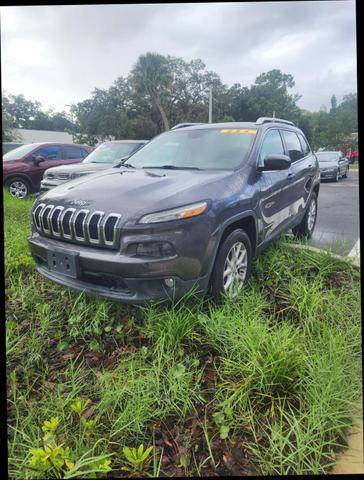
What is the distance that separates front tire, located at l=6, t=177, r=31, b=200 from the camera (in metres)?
5.93

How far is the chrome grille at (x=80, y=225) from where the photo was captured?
200cm

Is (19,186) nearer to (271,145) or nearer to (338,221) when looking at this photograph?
(271,145)

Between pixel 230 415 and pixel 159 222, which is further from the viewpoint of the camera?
pixel 159 222

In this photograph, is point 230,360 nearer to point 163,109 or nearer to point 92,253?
point 92,253

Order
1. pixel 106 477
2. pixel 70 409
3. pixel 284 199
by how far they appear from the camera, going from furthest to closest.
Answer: pixel 284 199 < pixel 70 409 < pixel 106 477

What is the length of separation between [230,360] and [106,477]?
834 millimetres

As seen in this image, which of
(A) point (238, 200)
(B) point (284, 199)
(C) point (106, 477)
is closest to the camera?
(C) point (106, 477)

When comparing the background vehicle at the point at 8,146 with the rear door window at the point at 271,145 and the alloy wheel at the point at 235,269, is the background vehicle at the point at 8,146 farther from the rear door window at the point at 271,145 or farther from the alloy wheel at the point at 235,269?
the rear door window at the point at 271,145

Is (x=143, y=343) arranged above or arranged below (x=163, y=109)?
below

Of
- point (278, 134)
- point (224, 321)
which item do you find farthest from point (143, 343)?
point (278, 134)

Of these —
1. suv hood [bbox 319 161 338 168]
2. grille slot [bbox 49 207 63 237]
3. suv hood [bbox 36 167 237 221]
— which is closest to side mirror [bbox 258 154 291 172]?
suv hood [bbox 36 167 237 221]

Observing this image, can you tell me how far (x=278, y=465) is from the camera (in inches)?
56.4

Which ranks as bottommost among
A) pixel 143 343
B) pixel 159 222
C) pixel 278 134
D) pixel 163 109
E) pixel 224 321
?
pixel 143 343

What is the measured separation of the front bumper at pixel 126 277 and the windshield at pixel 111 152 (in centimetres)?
420
